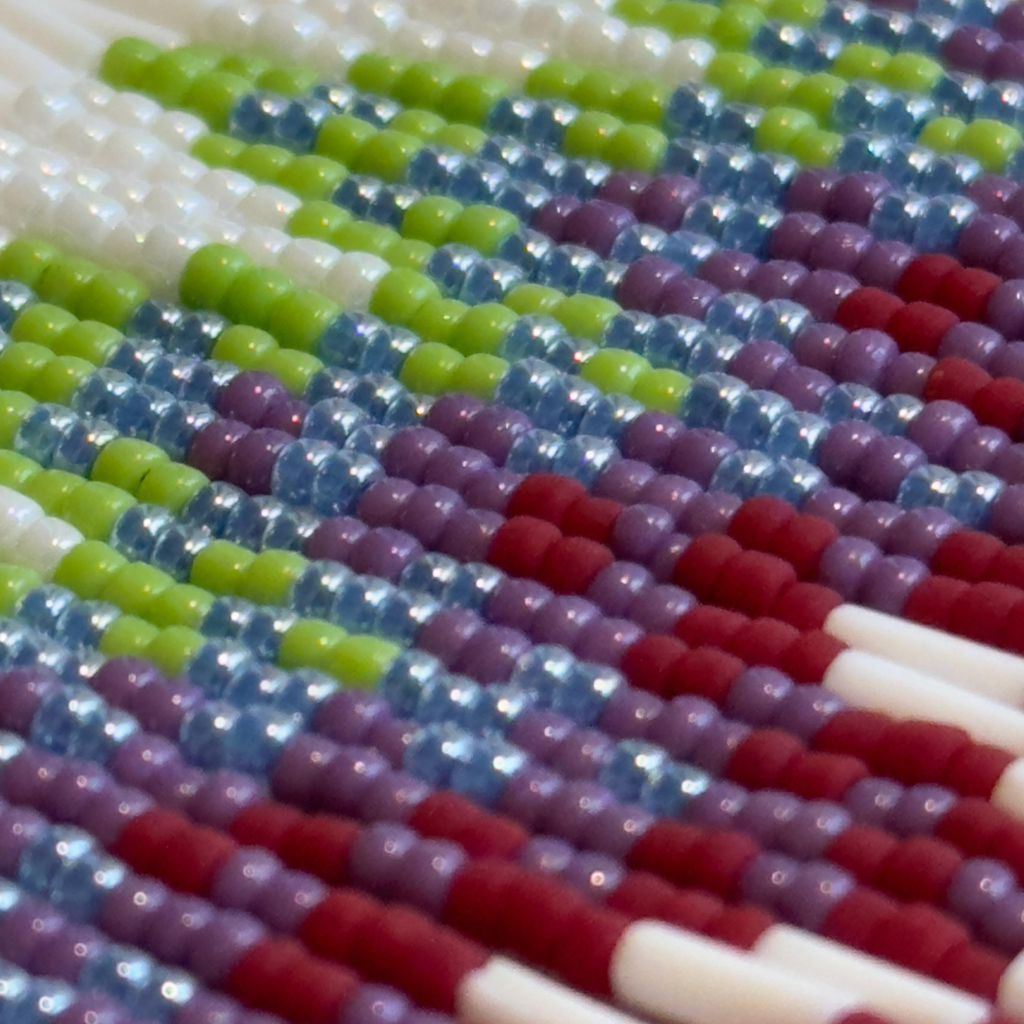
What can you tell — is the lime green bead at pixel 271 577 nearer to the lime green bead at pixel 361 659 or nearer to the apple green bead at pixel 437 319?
the lime green bead at pixel 361 659

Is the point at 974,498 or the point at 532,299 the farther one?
the point at 532,299

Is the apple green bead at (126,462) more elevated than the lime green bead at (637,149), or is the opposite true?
the lime green bead at (637,149)

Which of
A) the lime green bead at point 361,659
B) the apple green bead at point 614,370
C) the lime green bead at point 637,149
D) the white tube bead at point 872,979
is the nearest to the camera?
the white tube bead at point 872,979

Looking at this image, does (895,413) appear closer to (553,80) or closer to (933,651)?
(933,651)

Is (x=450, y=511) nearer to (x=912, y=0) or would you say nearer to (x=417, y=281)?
(x=417, y=281)

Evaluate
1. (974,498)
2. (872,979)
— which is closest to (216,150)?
(974,498)

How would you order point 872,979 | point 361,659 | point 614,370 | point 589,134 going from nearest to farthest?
point 872,979, point 361,659, point 614,370, point 589,134

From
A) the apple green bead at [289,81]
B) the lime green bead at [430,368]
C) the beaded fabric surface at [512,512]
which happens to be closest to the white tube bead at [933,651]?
the beaded fabric surface at [512,512]

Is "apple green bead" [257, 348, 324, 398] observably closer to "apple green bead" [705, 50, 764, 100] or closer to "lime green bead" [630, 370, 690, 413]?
"lime green bead" [630, 370, 690, 413]

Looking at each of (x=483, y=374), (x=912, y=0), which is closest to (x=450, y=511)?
(x=483, y=374)
